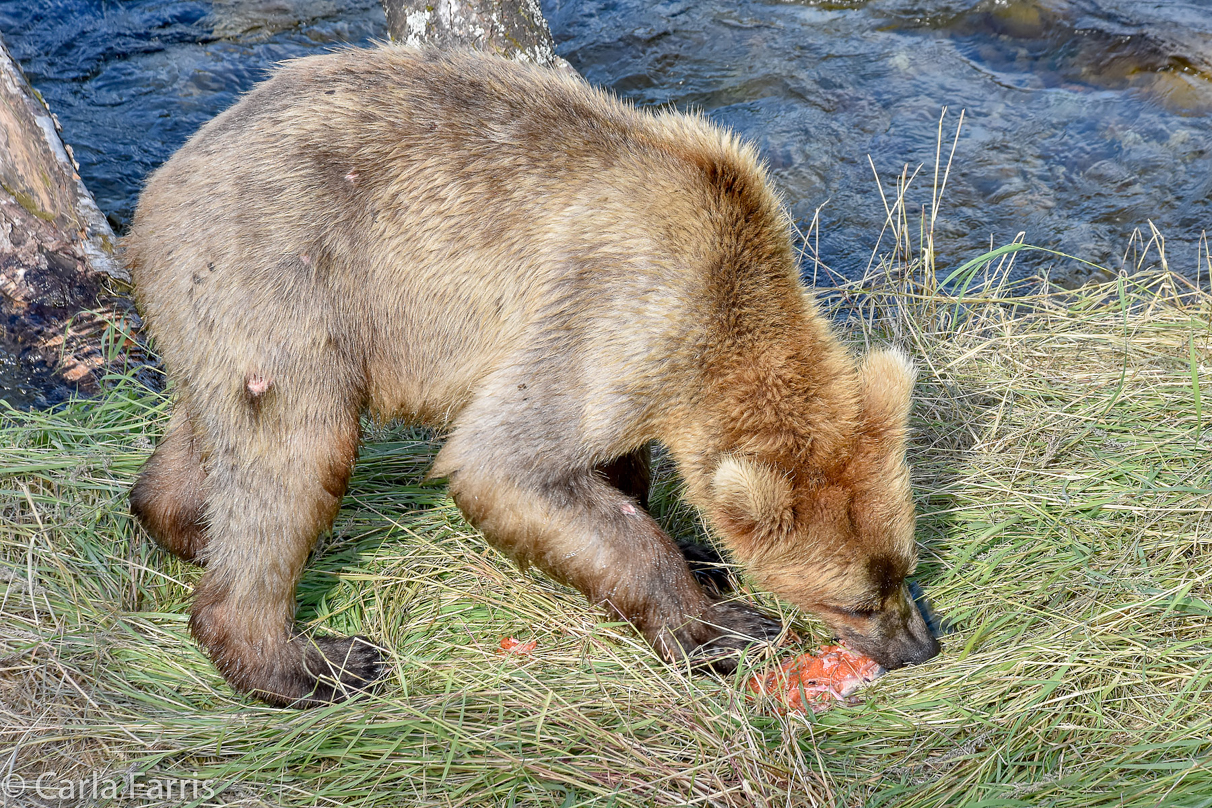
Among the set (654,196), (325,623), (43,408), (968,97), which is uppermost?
(654,196)

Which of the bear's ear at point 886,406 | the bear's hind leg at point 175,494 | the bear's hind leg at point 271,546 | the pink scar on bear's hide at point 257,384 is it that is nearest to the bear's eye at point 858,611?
the bear's ear at point 886,406

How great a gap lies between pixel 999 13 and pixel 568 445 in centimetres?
841

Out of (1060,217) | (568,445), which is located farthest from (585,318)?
(1060,217)

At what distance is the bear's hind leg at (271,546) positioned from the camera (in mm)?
4078

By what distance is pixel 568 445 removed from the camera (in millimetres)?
4039

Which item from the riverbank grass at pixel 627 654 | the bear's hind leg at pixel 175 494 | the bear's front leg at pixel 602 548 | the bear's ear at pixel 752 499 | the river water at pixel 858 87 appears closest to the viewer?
the riverbank grass at pixel 627 654

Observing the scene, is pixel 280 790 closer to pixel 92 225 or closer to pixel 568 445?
pixel 568 445

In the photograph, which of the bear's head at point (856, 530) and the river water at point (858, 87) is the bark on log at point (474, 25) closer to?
the river water at point (858, 87)

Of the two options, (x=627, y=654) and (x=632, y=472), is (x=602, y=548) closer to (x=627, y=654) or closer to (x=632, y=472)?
(x=627, y=654)

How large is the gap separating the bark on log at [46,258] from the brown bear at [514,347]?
1.59 meters

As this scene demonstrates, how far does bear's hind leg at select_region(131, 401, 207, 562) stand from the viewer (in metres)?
4.70

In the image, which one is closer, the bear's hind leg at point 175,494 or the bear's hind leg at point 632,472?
the bear's hind leg at point 175,494

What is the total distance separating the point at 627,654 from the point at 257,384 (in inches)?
74.8

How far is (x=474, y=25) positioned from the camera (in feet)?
21.1
